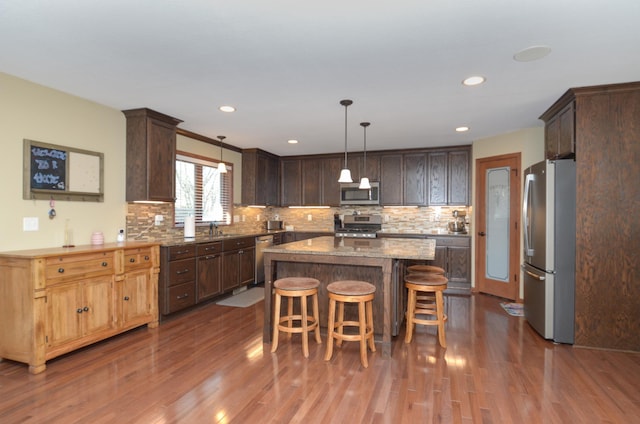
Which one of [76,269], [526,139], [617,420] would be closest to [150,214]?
[76,269]

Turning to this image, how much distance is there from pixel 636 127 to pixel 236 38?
11.5 ft

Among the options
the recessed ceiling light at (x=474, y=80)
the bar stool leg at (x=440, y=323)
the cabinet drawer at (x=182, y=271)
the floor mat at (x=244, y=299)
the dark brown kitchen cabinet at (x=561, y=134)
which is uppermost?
the recessed ceiling light at (x=474, y=80)

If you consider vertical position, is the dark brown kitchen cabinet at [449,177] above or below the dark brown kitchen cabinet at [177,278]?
above

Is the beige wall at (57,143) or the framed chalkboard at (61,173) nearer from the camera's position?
the beige wall at (57,143)

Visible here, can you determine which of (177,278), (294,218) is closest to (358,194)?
(294,218)

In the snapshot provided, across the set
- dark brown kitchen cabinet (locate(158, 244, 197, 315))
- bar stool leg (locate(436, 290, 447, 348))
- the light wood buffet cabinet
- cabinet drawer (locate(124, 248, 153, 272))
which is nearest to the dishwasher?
dark brown kitchen cabinet (locate(158, 244, 197, 315))

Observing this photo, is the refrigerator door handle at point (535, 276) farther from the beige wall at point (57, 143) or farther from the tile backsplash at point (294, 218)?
the beige wall at point (57, 143)

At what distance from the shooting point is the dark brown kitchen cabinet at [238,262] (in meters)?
5.00

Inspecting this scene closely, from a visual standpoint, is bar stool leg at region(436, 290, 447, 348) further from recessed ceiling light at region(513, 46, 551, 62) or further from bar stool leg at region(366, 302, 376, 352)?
recessed ceiling light at region(513, 46, 551, 62)

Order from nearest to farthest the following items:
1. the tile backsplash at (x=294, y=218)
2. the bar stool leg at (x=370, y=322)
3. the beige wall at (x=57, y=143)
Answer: the beige wall at (x=57, y=143) → the bar stool leg at (x=370, y=322) → the tile backsplash at (x=294, y=218)

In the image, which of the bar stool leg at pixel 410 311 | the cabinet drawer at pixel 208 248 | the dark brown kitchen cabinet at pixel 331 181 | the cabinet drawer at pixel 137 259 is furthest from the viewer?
the dark brown kitchen cabinet at pixel 331 181

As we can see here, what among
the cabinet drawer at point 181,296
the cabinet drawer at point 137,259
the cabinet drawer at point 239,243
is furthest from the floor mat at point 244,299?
the cabinet drawer at point 137,259

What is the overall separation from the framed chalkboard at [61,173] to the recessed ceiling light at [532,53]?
3.99 meters

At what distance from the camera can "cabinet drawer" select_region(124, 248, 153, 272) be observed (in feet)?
11.5
